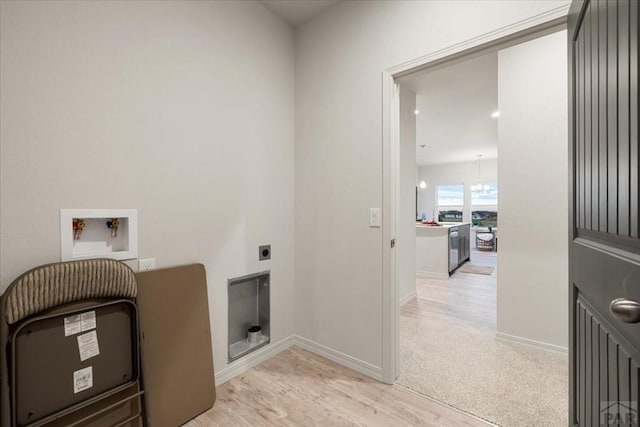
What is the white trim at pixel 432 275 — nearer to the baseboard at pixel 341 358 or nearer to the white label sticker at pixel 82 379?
the baseboard at pixel 341 358

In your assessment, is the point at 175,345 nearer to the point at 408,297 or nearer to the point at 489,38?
the point at 489,38

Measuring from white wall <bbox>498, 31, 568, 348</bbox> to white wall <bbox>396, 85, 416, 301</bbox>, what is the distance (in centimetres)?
118

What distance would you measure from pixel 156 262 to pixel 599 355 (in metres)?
2.01

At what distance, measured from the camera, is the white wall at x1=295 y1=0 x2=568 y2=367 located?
1.95m

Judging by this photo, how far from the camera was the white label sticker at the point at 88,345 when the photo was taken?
1253mm

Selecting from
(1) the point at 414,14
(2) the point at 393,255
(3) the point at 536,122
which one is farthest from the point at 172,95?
(3) the point at 536,122

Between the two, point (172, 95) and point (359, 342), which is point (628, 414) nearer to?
point (359, 342)

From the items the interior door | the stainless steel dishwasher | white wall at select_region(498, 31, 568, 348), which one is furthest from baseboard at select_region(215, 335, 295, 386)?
the stainless steel dishwasher

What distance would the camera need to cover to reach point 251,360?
2.21 meters

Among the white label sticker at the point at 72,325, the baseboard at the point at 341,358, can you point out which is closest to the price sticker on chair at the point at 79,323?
the white label sticker at the point at 72,325

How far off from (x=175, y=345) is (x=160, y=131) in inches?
50.1

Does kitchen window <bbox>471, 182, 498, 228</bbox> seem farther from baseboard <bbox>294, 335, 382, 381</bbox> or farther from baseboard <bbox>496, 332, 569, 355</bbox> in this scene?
baseboard <bbox>294, 335, 382, 381</bbox>

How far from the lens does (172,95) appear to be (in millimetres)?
1751

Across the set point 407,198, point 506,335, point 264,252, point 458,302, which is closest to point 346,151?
point 264,252
